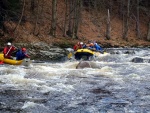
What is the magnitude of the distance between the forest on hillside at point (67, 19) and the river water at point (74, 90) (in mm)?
7767

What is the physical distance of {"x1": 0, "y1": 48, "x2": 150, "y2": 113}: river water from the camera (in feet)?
27.7

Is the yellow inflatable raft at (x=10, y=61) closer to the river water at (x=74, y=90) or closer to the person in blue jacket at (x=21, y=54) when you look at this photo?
the person in blue jacket at (x=21, y=54)

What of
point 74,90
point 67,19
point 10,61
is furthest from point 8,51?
point 67,19

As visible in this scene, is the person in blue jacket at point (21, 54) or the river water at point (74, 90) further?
the person in blue jacket at point (21, 54)

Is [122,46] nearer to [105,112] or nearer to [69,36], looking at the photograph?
[69,36]

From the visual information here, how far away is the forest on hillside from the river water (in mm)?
7767

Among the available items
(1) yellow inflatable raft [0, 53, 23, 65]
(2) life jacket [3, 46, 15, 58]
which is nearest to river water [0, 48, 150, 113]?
(1) yellow inflatable raft [0, 53, 23, 65]

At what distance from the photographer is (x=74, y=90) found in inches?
412

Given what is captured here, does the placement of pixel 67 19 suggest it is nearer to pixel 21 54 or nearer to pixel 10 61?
pixel 21 54

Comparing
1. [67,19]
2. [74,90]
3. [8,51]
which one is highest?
[67,19]

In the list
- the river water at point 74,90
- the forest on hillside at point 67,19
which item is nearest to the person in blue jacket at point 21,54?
the river water at point 74,90

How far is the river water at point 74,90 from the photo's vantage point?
8.43 m

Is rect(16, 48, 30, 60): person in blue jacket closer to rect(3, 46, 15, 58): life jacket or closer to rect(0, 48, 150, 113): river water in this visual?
rect(3, 46, 15, 58): life jacket

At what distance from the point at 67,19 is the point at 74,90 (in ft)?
64.2
